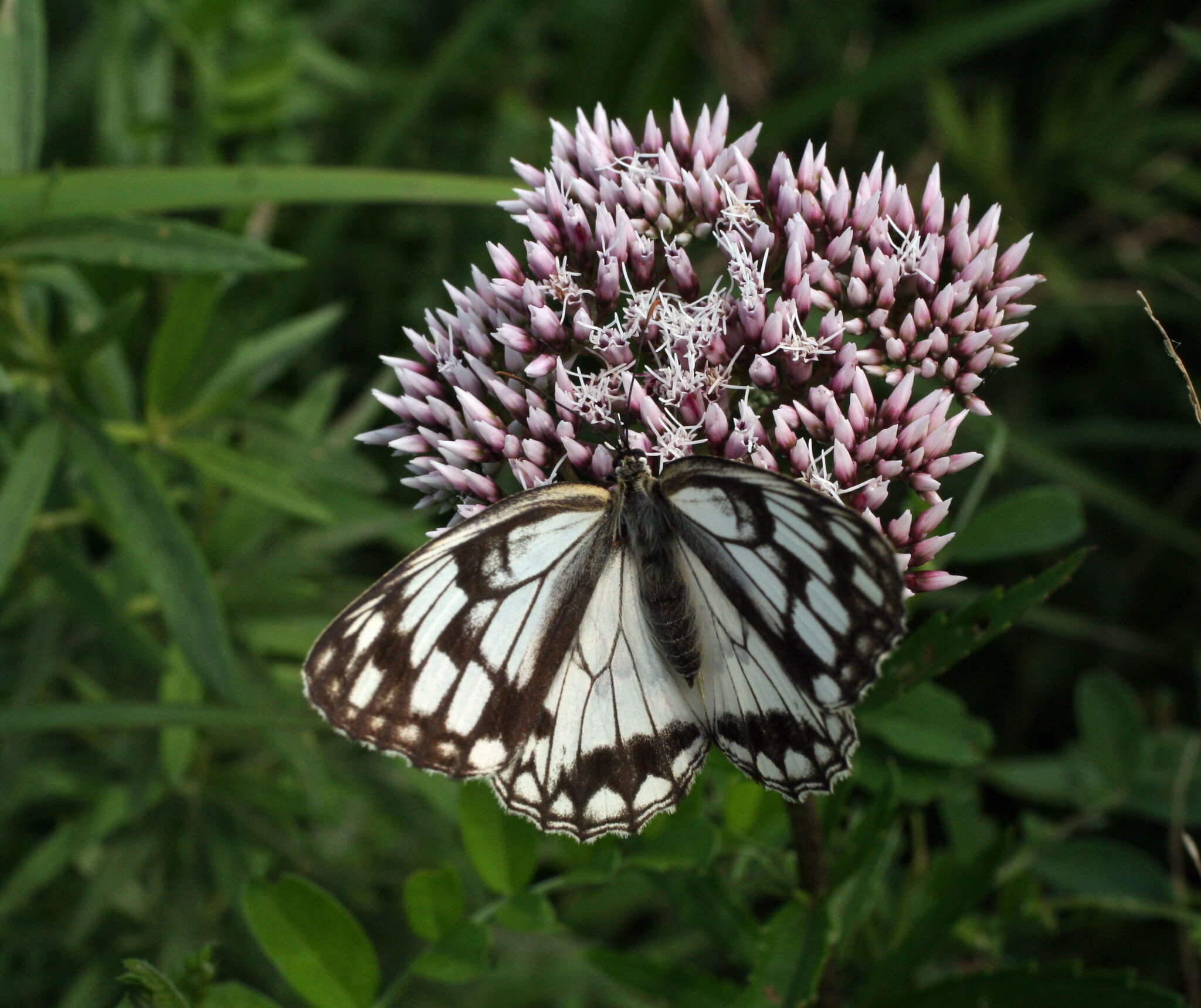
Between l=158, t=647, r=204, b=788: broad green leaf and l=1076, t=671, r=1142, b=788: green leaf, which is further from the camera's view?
l=1076, t=671, r=1142, b=788: green leaf

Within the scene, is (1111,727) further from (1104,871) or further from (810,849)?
(810,849)

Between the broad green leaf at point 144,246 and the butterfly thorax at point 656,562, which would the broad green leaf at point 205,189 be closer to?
the broad green leaf at point 144,246

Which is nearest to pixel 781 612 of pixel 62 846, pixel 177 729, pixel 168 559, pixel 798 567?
pixel 798 567

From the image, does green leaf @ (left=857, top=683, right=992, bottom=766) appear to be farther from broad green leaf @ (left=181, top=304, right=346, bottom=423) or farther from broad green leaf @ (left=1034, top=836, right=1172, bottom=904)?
broad green leaf @ (left=181, top=304, right=346, bottom=423)

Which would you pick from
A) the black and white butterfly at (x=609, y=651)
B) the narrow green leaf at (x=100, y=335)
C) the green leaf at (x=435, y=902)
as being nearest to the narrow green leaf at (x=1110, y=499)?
the black and white butterfly at (x=609, y=651)

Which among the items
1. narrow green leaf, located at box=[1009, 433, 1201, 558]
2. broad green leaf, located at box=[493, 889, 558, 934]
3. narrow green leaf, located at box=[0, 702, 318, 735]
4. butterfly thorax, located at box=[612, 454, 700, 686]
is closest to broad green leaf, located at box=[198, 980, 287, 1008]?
broad green leaf, located at box=[493, 889, 558, 934]

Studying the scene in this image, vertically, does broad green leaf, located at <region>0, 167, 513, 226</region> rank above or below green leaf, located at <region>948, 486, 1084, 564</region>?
above

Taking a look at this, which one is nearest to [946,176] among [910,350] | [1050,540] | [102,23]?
[1050,540]
